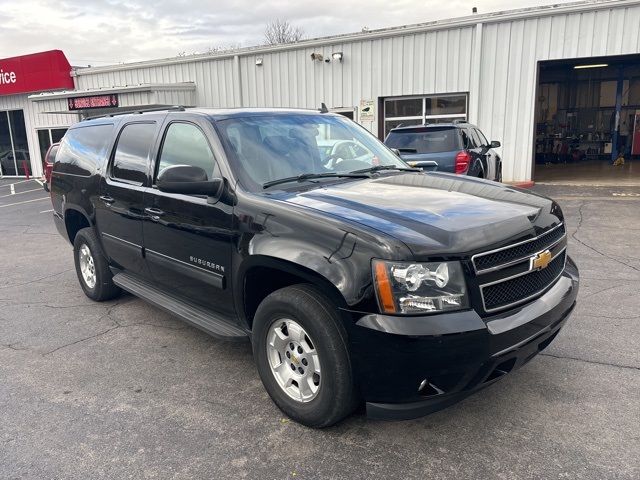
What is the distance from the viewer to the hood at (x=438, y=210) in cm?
265

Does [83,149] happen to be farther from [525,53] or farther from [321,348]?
[525,53]

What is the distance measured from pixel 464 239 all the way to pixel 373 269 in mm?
511

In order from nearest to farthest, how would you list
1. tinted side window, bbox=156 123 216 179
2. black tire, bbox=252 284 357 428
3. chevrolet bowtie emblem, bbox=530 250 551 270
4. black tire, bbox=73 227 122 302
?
1. black tire, bbox=252 284 357 428
2. chevrolet bowtie emblem, bbox=530 250 551 270
3. tinted side window, bbox=156 123 216 179
4. black tire, bbox=73 227 122 302

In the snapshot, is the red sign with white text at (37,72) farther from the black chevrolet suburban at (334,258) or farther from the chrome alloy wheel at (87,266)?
the black chevrolet suburban at (334,258)

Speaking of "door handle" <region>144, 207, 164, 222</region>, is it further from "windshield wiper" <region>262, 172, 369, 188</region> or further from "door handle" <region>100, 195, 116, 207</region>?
"windshield wiper" <region>262, 172, 369, 188</region>

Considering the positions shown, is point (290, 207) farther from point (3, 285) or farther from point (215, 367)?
point (3, 285)

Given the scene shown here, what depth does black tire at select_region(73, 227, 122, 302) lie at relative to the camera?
5270mm

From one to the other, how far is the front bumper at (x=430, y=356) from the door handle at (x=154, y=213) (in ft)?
6.92

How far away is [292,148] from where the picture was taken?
387cm

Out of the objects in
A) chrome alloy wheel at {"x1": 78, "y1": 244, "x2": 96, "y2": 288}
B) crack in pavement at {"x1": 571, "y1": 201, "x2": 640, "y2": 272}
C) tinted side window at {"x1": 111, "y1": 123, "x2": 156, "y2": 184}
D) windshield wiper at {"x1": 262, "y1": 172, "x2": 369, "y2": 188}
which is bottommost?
crack in pavement at {"x1": 571, "y1": 201, "x2": 640, "y2": 272}

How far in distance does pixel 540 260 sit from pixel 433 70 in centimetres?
1266

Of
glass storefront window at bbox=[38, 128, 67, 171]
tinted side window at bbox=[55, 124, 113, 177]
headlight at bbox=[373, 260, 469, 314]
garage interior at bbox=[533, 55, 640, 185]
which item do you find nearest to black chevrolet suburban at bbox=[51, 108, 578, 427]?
headlight at bbox=[373, 260, 469, 314]

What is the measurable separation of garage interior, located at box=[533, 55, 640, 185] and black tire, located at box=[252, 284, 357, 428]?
66.6 feet

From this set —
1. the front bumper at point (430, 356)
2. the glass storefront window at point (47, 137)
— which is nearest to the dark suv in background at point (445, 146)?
the front bumper at point (430, 356)
